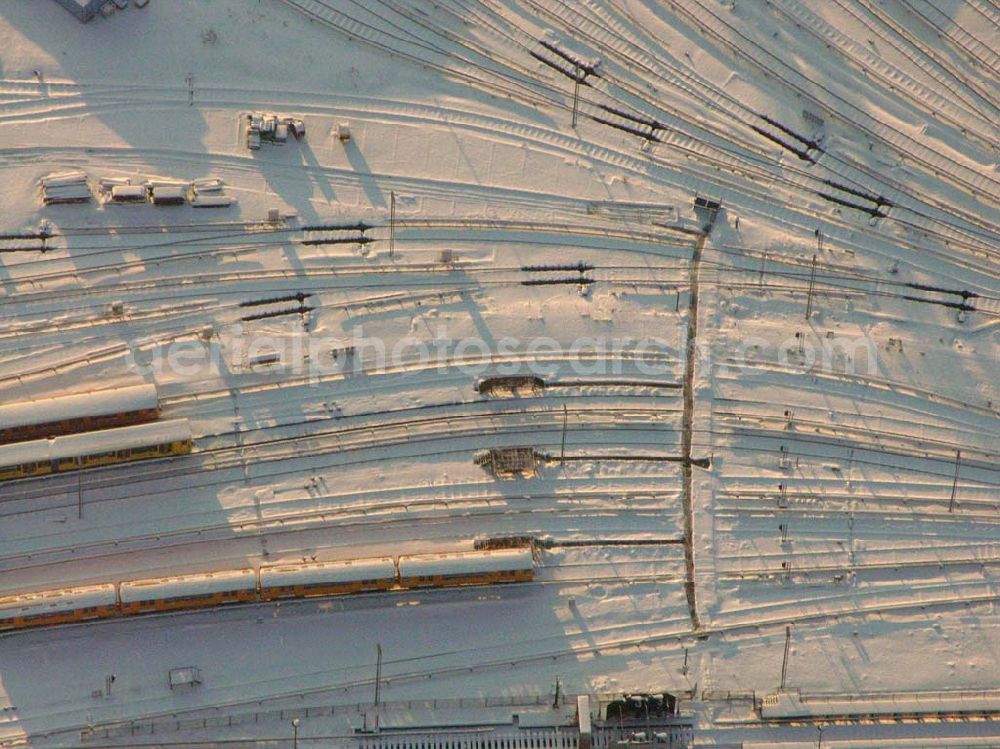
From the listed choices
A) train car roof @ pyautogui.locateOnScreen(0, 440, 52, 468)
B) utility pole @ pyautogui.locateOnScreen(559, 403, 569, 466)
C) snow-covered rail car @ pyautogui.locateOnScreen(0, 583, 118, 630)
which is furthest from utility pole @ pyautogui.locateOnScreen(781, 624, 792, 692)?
train car roof @ pyautogui.locateOnScreen(0, 440, 52, 468)

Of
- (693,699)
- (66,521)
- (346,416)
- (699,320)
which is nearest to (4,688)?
(66,521)

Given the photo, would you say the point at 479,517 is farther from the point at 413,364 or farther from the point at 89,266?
the point at 89,266

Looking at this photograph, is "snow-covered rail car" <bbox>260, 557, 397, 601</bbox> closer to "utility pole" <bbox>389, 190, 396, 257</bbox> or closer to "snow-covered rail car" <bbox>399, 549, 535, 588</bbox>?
"snow-covered rail car" <bbox>399, 549, 535, 588</bbox>

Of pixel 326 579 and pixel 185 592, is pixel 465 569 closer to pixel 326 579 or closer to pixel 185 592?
pixel 326 579

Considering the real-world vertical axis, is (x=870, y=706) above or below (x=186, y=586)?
below

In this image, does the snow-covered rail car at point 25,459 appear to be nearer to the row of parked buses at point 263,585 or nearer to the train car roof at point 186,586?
the row of parked buses at point 263,585

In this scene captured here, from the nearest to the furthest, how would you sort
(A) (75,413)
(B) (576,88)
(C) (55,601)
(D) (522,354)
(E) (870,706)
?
(C) (55,601), (E) (870,706), (A) (75,413), (D) (522,354), (B) (576,88)

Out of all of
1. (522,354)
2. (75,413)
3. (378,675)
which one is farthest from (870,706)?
(75,413)
